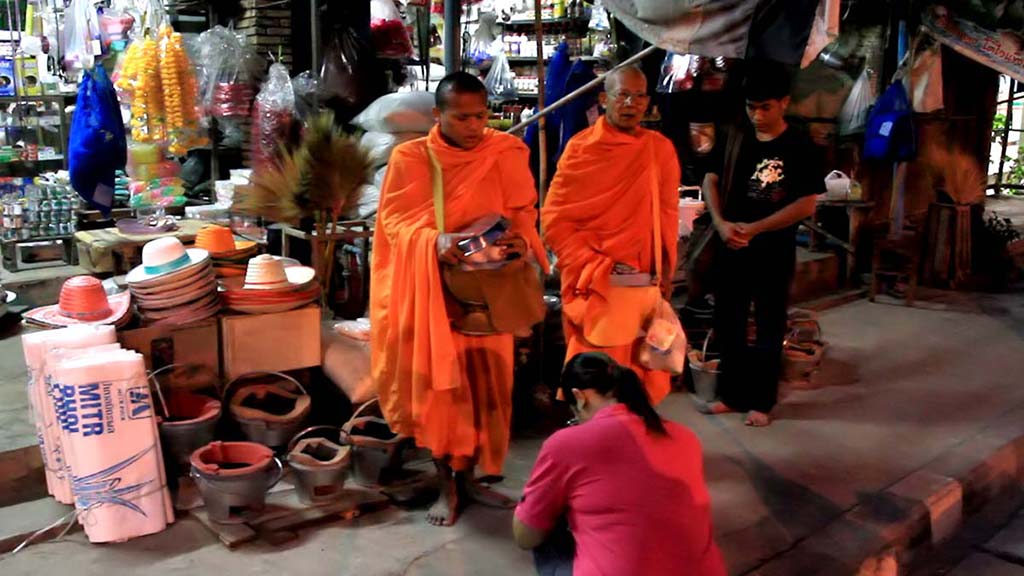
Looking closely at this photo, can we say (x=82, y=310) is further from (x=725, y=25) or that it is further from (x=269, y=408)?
(x=725, y=25)

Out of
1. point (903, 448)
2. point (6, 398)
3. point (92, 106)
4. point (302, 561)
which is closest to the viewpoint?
point (302, 561)

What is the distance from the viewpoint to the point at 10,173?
6.96 metres

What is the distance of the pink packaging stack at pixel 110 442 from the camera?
132 inches

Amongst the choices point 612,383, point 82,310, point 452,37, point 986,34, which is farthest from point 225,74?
point 986,34

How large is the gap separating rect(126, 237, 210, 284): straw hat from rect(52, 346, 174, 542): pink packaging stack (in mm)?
697

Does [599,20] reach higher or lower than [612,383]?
higher

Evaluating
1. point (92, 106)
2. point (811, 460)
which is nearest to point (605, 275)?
point (811, 460)

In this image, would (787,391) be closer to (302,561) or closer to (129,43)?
(302,561)

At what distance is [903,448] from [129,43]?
602 cm

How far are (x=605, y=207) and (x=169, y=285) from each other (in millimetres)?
2031

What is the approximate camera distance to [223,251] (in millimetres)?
4746

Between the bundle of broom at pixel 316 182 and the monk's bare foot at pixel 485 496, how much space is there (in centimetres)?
159

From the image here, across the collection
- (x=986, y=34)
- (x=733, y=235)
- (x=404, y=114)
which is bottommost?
(x=733, y=235)

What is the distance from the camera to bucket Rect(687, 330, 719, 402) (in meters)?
5.12
